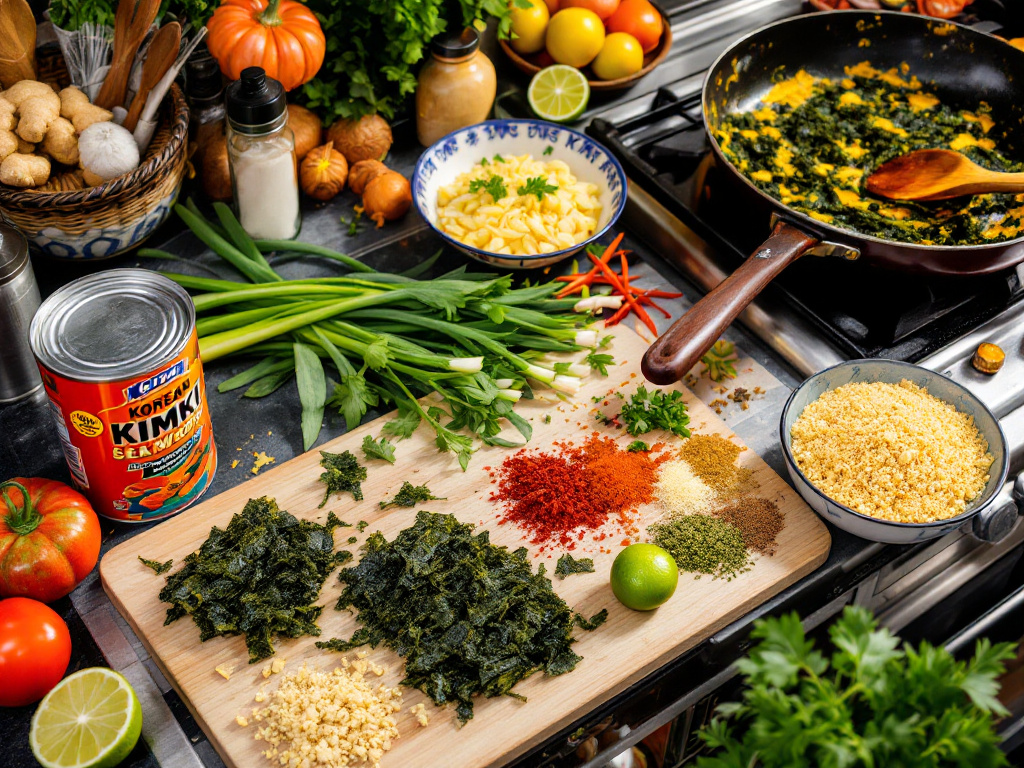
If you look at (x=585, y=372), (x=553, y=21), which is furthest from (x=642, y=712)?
(x=553, y=21)

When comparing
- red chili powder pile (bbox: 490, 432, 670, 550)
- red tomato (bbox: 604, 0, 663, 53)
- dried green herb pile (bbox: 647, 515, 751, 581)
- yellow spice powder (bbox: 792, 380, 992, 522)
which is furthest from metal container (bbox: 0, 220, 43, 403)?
red tomato (bbox: 604, 0, 663, 53)

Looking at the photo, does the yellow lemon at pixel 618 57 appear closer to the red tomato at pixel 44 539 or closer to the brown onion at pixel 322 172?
the brown onion at pixel 322 172

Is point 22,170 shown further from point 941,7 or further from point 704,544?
point 941,7

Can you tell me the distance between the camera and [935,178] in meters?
2.02

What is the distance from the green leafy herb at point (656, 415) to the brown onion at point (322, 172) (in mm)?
921

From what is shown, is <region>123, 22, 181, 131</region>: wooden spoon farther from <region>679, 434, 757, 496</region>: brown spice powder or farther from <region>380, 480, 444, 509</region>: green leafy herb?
<region>679, 434, 757, 496</region>: brown spice powder

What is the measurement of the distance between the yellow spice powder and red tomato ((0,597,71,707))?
4.11ft

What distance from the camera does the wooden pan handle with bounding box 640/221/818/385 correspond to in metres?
1.58

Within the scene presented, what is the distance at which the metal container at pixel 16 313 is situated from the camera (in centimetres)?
156

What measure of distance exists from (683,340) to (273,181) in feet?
3.17

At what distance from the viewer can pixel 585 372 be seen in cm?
185

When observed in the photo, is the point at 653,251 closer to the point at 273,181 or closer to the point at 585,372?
the point at 585,372

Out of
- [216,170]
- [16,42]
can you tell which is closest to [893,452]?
[216,170]

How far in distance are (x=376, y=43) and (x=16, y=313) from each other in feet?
3.37
